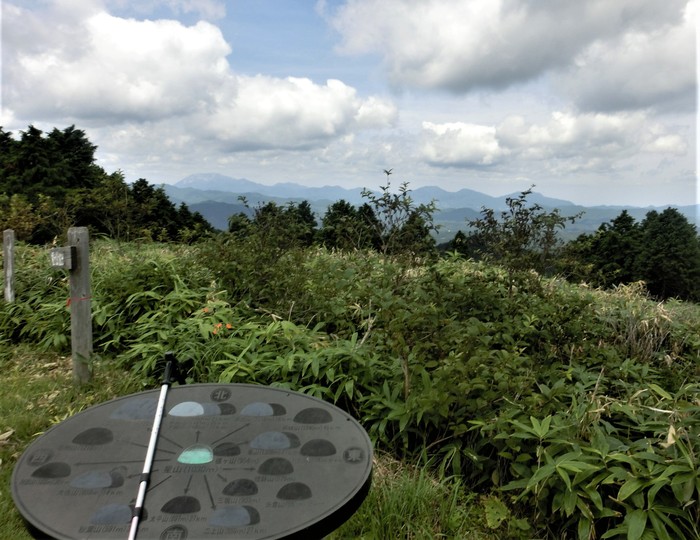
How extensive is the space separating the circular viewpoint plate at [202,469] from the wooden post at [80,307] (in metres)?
2.36

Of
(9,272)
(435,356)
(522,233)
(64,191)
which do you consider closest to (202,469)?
(435,356)

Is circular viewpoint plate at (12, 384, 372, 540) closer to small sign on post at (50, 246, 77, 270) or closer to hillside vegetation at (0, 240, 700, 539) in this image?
hillside vegetation at (0, 240, 700, 539)

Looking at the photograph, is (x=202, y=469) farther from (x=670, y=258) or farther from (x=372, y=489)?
(x=670, y=258)

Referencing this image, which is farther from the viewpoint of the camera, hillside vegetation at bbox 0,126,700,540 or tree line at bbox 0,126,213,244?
tree line at bbox 0,126,213,244

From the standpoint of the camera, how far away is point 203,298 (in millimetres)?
5191

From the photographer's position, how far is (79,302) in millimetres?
4316

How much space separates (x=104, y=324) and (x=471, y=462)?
3.99 meters

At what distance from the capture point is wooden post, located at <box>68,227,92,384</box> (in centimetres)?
425

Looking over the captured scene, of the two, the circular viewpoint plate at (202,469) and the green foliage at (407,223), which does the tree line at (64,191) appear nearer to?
the green foliage at (407,223)

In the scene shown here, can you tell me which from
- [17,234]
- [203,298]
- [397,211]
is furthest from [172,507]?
[17,234]

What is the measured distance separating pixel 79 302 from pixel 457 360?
338 cm

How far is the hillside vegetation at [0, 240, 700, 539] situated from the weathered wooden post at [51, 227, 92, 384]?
8.7 inches

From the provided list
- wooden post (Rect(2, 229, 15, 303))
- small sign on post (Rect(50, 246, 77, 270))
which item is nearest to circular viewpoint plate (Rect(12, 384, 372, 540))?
small sign on post (Rect(50, 246, 77, 270))

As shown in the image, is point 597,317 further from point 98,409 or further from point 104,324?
point 104,324
